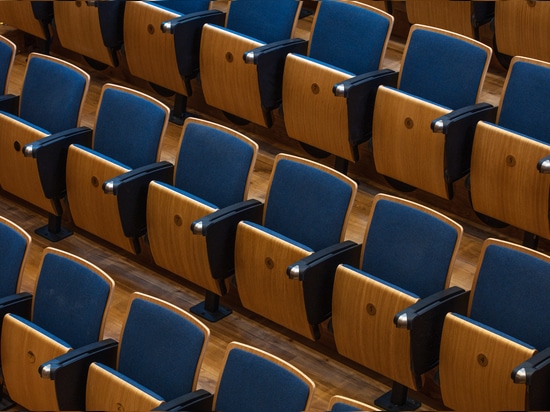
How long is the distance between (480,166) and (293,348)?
15 cm

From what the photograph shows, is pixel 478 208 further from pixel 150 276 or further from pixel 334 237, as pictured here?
pixel 150 276

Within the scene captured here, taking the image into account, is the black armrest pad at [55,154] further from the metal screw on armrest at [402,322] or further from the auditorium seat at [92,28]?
the metal screw on armrest at [402,322]

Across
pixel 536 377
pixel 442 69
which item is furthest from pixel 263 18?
pixel 536 377

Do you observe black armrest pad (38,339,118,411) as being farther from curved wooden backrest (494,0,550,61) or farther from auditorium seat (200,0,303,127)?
curved wooden backrest (494,0,550,61)

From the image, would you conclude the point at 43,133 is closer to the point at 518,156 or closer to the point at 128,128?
the point at 128,128

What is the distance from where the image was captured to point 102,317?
1.84 feet

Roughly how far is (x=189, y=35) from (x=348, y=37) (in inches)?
4.7

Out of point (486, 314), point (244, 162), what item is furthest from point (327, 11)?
point (486, 314)

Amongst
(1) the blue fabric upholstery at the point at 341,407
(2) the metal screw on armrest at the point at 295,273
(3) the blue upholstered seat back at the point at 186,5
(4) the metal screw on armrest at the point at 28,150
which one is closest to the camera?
(1) the blue fabric upholstery at the point at 341,407

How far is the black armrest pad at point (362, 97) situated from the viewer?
0.67m

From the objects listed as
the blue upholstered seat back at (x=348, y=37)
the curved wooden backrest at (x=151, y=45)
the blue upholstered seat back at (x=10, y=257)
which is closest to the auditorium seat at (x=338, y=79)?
the blue upholstered seat back at (x=348, y=37)

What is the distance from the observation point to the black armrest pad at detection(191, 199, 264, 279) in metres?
0.61

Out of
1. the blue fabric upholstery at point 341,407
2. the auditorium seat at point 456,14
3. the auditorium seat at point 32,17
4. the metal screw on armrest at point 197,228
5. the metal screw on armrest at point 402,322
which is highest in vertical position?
the auditorium seat at point 456,14

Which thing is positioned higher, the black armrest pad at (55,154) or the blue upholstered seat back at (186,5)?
the blue upholstered seat back at (186,5)
